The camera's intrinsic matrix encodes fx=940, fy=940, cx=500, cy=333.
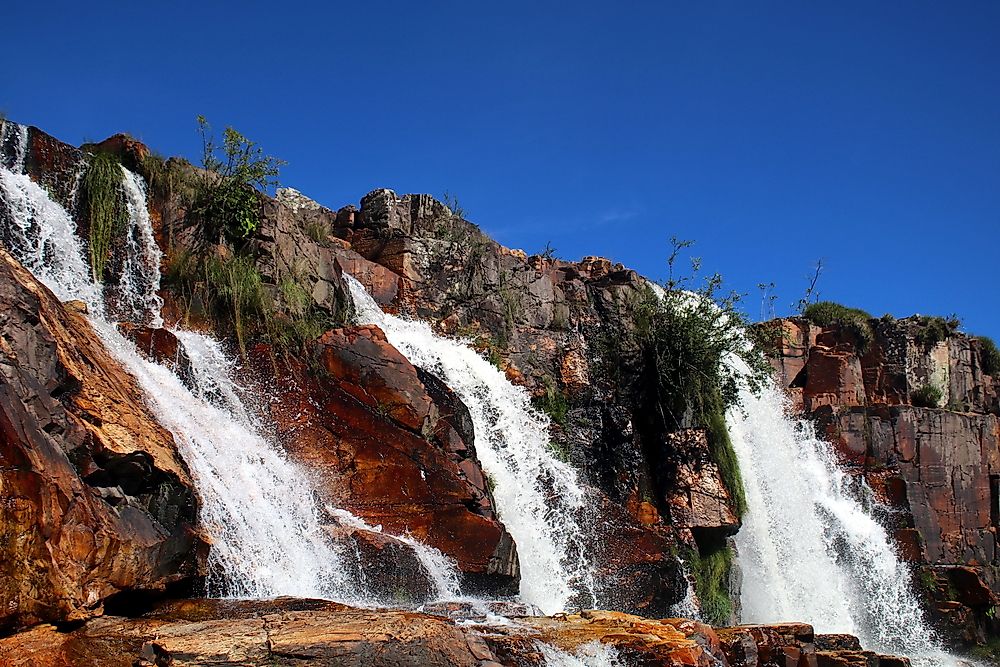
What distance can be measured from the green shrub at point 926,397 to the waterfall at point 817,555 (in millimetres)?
5296

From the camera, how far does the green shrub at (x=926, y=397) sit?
93.9ft

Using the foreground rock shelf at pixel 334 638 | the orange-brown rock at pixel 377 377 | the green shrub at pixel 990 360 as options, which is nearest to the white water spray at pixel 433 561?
the orange-brown rock at pixel 377 377

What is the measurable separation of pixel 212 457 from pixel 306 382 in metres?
3.21

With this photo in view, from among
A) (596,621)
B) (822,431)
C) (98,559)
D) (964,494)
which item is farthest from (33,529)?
(964,494)

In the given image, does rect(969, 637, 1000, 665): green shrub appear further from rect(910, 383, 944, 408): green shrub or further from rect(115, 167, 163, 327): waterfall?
rect(115, 167, 163, 327): waterfall

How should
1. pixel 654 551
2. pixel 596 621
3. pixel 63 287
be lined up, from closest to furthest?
pixel 596 621, pixel 63 287, pixel 654 551

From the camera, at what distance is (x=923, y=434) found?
83.7 feet

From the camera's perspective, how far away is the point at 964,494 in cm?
2541

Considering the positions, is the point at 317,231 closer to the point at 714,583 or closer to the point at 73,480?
the point at 714,583

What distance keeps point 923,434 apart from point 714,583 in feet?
32.8

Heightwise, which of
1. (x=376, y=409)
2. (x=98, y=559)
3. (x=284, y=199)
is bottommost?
(x=98, y=559)

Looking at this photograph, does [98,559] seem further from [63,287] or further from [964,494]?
[964,494]

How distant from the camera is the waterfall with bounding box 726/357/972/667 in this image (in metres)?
21.3

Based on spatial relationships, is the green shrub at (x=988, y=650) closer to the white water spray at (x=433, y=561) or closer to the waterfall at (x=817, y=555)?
the waterfall at (x=817, y=555)
